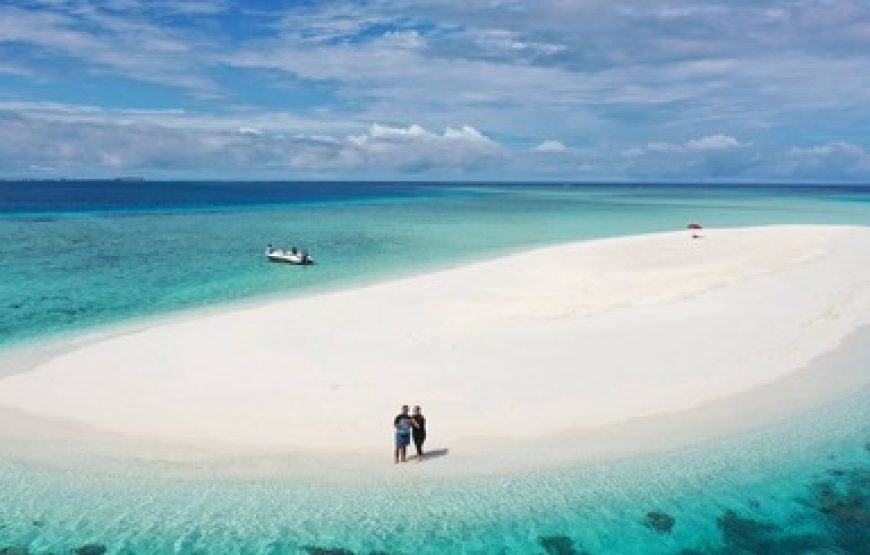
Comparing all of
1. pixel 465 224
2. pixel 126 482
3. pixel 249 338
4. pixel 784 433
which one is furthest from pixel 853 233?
pixel 126 482

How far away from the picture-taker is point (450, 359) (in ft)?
81.0

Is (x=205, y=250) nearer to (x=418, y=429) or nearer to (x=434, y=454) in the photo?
(x=434, y=454)

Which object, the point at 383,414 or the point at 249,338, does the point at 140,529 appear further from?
the point at 249,338

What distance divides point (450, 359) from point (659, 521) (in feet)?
35.5

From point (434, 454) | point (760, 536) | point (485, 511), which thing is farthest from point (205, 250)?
point (760, 536)

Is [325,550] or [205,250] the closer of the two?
[325,550]

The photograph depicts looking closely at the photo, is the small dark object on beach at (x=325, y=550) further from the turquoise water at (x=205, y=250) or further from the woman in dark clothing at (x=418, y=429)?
the turquoise water at (x=205, y=250)

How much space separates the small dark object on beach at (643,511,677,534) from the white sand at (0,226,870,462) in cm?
394

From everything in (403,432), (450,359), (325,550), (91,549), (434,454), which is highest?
(450,359)

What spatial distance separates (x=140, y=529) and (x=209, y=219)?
8909 cm

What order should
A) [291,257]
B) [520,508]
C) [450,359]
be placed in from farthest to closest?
1. [291,257]
2. [450,359]
3. [520,508]

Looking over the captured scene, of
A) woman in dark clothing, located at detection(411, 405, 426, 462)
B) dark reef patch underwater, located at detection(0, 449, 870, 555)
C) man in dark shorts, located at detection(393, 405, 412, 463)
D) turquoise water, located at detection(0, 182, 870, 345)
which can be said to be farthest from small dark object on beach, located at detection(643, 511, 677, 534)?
turquoise water, located at detection(0, 182, 870, 345)

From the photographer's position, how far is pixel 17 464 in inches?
686

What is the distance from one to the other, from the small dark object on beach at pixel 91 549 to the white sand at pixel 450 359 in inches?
183
